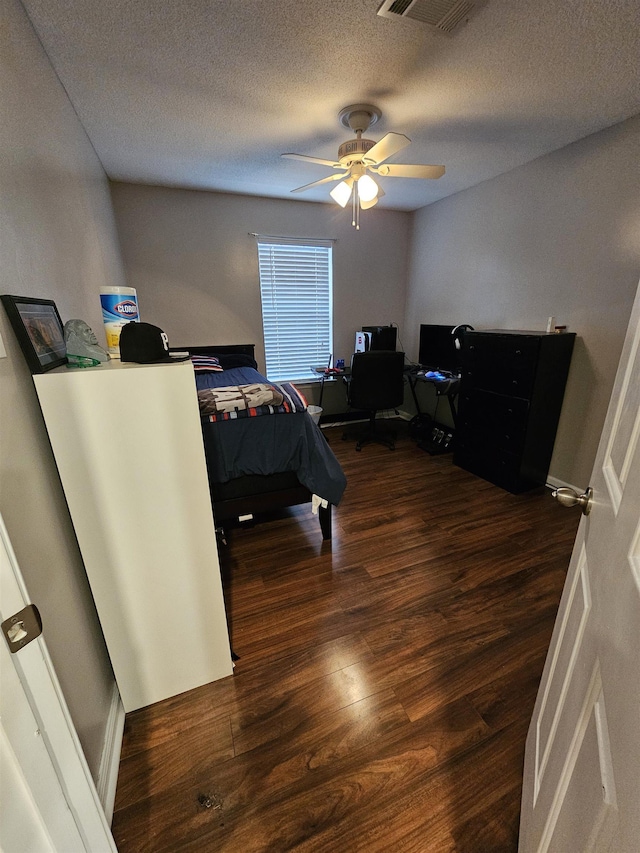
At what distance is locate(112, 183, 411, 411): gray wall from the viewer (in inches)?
130

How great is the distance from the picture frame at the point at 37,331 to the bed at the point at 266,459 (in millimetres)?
774

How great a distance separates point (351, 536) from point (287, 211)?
3.38m

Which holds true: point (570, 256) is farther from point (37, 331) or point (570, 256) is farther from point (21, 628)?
point (21, 628)

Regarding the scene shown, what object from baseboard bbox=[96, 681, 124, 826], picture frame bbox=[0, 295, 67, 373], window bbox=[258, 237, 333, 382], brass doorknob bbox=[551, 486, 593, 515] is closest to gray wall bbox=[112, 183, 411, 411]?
window bbox=[258, 237, 333, 382]

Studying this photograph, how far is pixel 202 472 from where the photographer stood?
46.4 inches

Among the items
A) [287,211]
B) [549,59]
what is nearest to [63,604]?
[549,59]

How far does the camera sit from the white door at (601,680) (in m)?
0.43

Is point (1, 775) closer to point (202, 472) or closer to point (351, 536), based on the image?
point (202, 472)

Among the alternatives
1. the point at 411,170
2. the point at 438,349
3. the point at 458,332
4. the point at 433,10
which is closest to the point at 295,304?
the point at 438,349

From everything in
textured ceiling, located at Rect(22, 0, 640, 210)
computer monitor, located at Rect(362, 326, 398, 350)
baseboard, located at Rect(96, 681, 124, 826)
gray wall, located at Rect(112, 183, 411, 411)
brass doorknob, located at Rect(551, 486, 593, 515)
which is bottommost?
baseboard, located at Rect(96, 681, 124, 826)

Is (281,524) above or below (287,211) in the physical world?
below

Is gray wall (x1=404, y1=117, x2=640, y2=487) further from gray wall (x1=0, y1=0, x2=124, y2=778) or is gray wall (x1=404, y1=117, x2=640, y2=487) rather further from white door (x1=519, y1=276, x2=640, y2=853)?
gray wall (x1=0, y1=0, x2=124, y2=778)

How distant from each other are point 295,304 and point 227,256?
0.87 m

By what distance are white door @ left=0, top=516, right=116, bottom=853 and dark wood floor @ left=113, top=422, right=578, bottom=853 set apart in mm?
489
